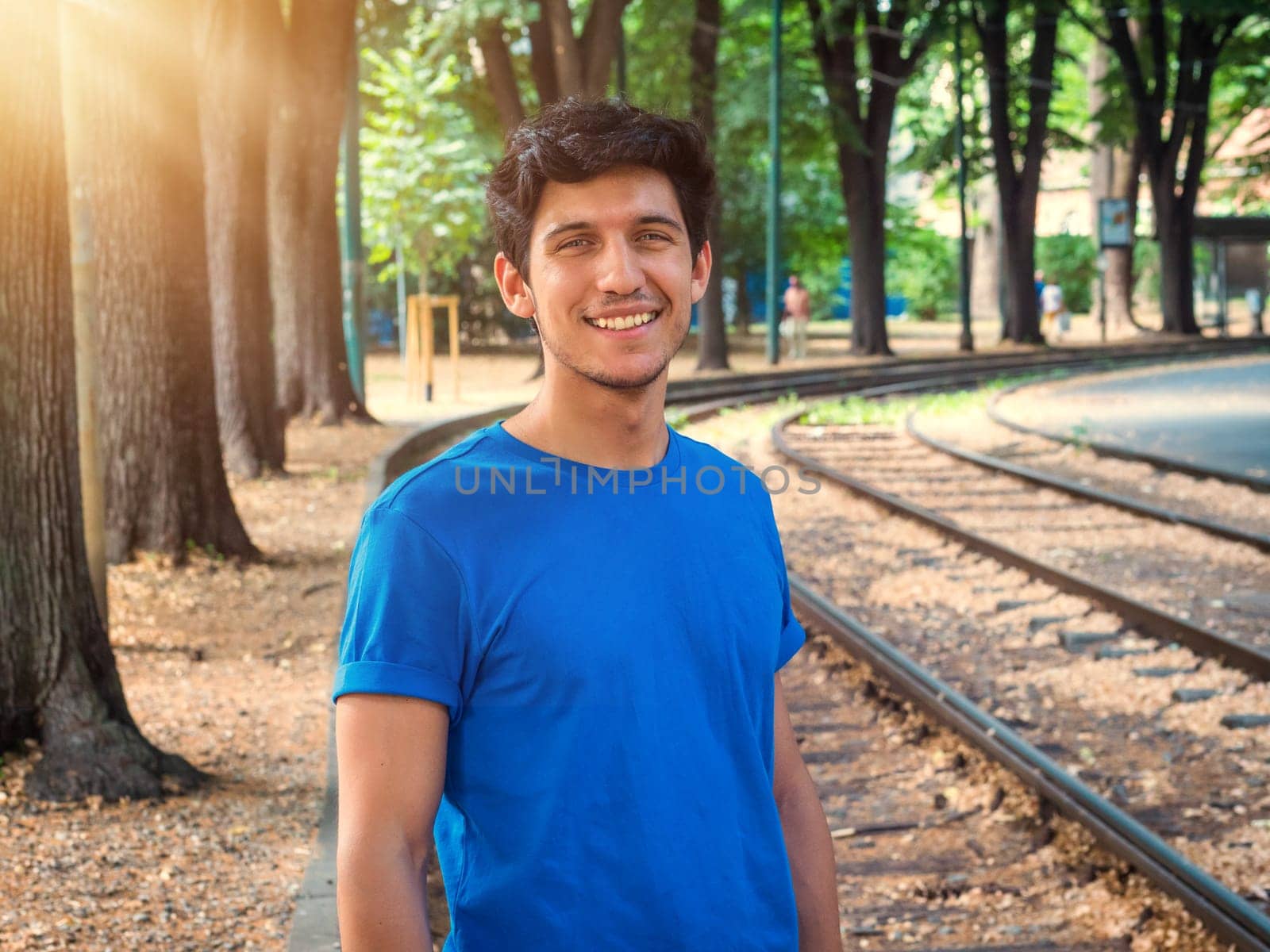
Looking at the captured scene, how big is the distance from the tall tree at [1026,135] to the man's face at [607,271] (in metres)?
37.3

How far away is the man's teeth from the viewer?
2.20 m

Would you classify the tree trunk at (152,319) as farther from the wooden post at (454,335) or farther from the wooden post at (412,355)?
the wooden post at (412,355)

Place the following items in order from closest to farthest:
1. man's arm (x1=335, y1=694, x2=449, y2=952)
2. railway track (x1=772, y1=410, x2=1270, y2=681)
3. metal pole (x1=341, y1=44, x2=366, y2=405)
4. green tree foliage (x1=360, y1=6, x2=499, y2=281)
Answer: man's arm (x1=335, y1=694, x2=449, y2=952), railway track (x1=772, y1=410, x2=1270, y2=681), metal pole (x1=341, y1=44, x2=366, y2=405), green tree foliage (x1=360, y1=6, x2=499, y2=281)

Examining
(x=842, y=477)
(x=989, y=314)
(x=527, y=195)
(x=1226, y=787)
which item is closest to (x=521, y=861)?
(x=527, y=195)

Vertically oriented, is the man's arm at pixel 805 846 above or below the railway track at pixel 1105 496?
above

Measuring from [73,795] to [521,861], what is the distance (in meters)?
3.95

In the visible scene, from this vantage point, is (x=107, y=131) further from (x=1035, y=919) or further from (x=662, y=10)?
(x=662, y=10)

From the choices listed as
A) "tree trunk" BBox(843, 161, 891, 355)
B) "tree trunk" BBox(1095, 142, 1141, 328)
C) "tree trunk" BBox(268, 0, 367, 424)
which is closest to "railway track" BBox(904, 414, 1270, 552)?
"tree trunk" BBox(268, 0, 367, 424)

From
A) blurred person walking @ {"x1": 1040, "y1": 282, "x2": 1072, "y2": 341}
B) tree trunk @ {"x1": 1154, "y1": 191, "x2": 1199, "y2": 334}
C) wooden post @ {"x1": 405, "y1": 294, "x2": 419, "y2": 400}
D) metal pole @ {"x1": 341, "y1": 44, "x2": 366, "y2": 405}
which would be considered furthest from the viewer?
blurred person walking @ {"x1": 1040, "y1": 282, "x2": 1072, "y2": 341}

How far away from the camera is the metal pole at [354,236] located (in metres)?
20.1

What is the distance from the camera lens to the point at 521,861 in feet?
6.44

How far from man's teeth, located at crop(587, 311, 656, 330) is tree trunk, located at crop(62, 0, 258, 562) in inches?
327

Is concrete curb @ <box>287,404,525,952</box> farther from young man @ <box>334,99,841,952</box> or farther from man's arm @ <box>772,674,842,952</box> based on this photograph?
young man @ <box>334,99,841,952</box>

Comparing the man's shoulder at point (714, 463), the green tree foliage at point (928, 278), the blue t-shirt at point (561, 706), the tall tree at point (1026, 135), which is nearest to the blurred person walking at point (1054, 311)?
the tall tree at point (1026, 135)
